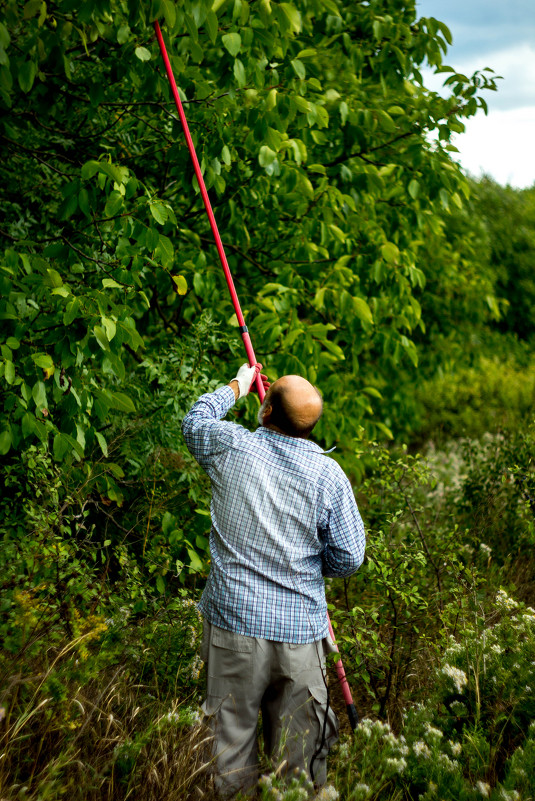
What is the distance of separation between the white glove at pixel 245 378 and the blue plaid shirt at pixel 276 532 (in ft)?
1.40

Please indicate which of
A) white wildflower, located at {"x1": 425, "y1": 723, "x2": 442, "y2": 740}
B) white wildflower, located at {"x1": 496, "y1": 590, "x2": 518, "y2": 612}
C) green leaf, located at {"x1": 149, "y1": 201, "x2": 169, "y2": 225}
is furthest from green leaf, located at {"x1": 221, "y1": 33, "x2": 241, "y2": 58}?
white wildflower, located at {"x1": 425, "y1": 723, "x2": 442, "y2": 740}

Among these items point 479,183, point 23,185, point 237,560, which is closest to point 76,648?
point 237,560

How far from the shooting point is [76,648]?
2.56 m

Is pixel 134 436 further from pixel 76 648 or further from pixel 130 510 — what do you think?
pixel 76 648

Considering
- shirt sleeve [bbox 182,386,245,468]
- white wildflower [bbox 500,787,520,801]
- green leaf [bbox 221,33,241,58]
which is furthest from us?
green leaf [bbox 221,33,241,58]

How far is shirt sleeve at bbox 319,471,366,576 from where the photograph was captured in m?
2.46

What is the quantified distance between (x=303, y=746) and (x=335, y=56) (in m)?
4.50

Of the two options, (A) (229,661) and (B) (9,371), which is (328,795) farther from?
(B) (9,371)

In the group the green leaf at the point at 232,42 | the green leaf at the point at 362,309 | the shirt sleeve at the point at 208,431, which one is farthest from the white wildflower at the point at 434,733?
the green leaf at the point at 232,42

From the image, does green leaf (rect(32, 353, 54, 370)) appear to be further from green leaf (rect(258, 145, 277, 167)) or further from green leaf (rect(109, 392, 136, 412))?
green leaf (rect(258, 145, 277, 167))

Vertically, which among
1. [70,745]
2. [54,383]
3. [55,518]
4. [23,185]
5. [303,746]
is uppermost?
[23,185]

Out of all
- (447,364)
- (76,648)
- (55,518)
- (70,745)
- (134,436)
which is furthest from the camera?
(447,364)

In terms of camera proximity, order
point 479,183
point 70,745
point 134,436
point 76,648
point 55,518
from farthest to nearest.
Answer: point 479,183 < point 134,436 < point 55,518 < point 76,648 < point 70,745

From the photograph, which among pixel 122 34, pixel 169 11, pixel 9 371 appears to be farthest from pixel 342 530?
pixel 122 34
